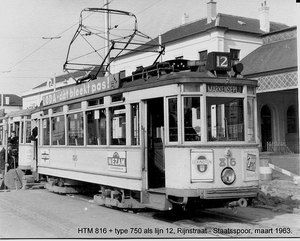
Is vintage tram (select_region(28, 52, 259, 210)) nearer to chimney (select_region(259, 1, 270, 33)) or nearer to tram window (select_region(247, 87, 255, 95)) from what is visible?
tram window (select_region(247, 87, 255, 95))

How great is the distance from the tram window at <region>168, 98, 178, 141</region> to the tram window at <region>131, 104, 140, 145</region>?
0.96 m

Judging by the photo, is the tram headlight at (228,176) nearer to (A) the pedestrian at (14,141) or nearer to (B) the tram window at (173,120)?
(B) the tram window at (173,120)

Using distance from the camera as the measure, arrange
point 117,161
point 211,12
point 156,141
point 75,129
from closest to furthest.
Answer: point 156,141
point 117,161
point 75,129
point 211,12

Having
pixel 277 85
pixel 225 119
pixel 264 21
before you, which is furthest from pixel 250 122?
pixel 264 21

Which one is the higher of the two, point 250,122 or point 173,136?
point 250,122

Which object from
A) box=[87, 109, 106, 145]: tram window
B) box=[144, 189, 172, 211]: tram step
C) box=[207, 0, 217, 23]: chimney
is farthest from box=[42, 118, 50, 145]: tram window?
box=[207, 0, 217, 23]: chimney

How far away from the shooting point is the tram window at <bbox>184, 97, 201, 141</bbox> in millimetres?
7836

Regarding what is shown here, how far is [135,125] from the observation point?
8875 millimetres

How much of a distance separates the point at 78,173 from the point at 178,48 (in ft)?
48.0

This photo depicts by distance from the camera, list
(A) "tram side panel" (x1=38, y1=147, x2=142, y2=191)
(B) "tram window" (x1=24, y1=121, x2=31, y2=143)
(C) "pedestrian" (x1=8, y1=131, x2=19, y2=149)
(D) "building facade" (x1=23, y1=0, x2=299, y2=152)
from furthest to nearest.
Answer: (D) "building facade" (x1=23, y1=0, x2=299, y2=152) → (C) "pedestrian" (x1=8, y1=131, x2=19, y2=149) → (B) "tram window" (x1=24, y1=121, x2=31, y2=143) → (A) "tram side panel" (x1=38, y1=147, x2=142, y2=191)

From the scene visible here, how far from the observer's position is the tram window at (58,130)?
12098 millimetres

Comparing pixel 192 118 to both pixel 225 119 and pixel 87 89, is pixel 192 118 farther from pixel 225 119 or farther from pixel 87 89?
pixel 87 89

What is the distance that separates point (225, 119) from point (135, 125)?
6.19 feet

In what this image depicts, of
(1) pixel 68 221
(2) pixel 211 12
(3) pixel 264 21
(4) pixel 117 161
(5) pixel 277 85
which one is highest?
(2) pixel 211 12
